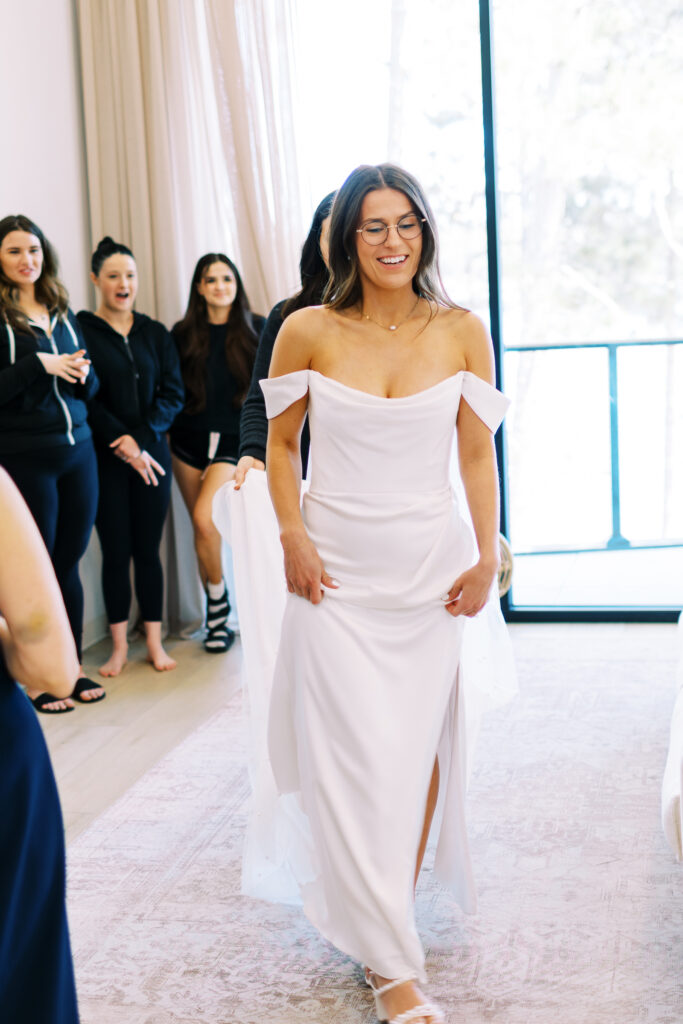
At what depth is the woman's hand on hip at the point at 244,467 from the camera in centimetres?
253

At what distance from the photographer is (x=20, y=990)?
1282mm

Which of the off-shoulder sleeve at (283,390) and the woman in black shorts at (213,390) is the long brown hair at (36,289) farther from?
Result: the off-shoulder sleeve at (283,390)

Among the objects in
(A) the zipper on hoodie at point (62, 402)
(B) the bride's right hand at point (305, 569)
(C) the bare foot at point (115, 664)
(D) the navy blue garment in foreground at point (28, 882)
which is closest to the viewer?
(D) the navy blue garment in foreground at point (28, 882)

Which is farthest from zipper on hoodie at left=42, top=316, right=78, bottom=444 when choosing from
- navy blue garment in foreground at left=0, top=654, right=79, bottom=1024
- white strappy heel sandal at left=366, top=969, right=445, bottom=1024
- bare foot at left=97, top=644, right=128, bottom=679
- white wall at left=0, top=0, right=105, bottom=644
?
navy blue garment in foreground at left=0, top=654, right=79, bottom=1024

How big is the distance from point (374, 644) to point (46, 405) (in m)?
2.21

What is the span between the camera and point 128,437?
4348mm

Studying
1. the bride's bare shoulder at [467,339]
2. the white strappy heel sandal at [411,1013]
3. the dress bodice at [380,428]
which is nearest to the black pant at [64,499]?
the dress bodice at [380,428]

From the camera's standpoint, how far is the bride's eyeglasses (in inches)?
79.0

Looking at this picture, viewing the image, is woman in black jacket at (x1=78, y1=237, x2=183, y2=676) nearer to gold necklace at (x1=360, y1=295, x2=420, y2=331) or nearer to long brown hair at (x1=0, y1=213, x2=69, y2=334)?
long brown hair at (x1=0, y1=213, x2=69, y2=334)

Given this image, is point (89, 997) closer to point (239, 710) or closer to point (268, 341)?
point (268, 341)

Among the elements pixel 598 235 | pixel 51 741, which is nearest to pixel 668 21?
pixel 598 235

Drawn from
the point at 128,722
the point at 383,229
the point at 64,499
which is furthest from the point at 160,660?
the point at 383,229

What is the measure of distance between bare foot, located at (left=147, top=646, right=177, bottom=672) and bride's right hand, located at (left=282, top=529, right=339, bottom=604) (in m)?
2.44

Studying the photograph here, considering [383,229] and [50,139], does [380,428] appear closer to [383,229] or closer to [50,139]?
[383,229]
